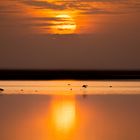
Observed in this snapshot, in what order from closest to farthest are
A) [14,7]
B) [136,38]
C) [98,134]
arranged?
[14,7] < [136,38] < [98,134]

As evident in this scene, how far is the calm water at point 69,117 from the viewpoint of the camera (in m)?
1.20

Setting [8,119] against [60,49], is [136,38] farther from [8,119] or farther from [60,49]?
[8,119]

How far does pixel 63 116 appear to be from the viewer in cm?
124

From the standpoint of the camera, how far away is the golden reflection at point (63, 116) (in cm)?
121

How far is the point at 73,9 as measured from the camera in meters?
0.88

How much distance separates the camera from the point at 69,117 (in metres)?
1.23

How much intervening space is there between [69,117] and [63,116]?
3cm

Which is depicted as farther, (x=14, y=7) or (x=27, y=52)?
(x=27, y=52)

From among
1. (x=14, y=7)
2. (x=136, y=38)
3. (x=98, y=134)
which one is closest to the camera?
(x=14, y=7)

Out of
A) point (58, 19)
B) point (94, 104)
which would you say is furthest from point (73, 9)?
point (94, 104)

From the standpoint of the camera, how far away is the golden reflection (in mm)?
1207

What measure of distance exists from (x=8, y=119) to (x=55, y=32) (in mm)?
521

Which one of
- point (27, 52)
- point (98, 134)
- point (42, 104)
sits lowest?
point (98, 134)

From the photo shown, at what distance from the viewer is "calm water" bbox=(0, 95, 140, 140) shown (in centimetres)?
120
